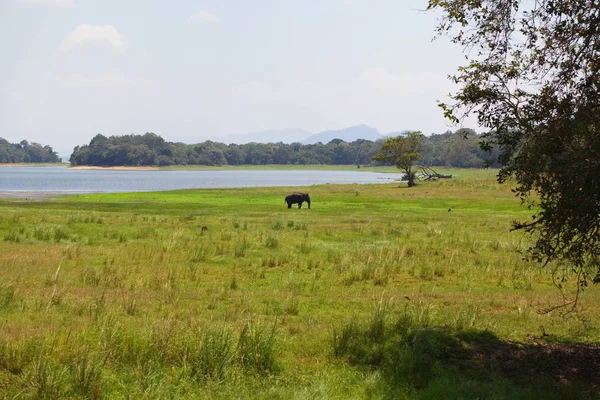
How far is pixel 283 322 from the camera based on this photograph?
1135 cm

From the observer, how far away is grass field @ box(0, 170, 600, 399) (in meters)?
8.30

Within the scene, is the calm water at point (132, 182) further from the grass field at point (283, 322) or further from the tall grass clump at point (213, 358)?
the tall grass clump at point (213, 358)

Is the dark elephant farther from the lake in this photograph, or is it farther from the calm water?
the calm water

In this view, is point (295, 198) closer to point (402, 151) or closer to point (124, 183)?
point (402, 151)

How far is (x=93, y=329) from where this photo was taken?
972 cm

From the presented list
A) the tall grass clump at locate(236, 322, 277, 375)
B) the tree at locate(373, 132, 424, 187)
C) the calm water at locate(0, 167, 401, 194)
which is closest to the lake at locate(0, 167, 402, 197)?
the calm water at locate(0, 167, 401, 194)

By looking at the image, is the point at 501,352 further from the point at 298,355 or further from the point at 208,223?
the point at 208,223

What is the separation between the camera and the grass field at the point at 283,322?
8.30 meters

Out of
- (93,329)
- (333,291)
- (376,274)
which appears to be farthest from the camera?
(376,274)

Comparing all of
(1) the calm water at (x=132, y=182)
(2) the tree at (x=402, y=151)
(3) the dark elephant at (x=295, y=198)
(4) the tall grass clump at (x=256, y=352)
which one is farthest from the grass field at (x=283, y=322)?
(1) the calm water at (x=132, y=182)

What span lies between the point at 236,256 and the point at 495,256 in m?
9.47

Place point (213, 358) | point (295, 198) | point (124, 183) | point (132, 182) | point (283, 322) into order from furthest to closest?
point (132, 182) → point (124, 183) → point (295, 198) → point (283, 322) → point (213, 358)

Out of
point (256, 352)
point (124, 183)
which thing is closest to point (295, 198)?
point (256, 352)

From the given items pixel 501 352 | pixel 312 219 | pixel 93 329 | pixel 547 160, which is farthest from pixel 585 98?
pixel 312 219
